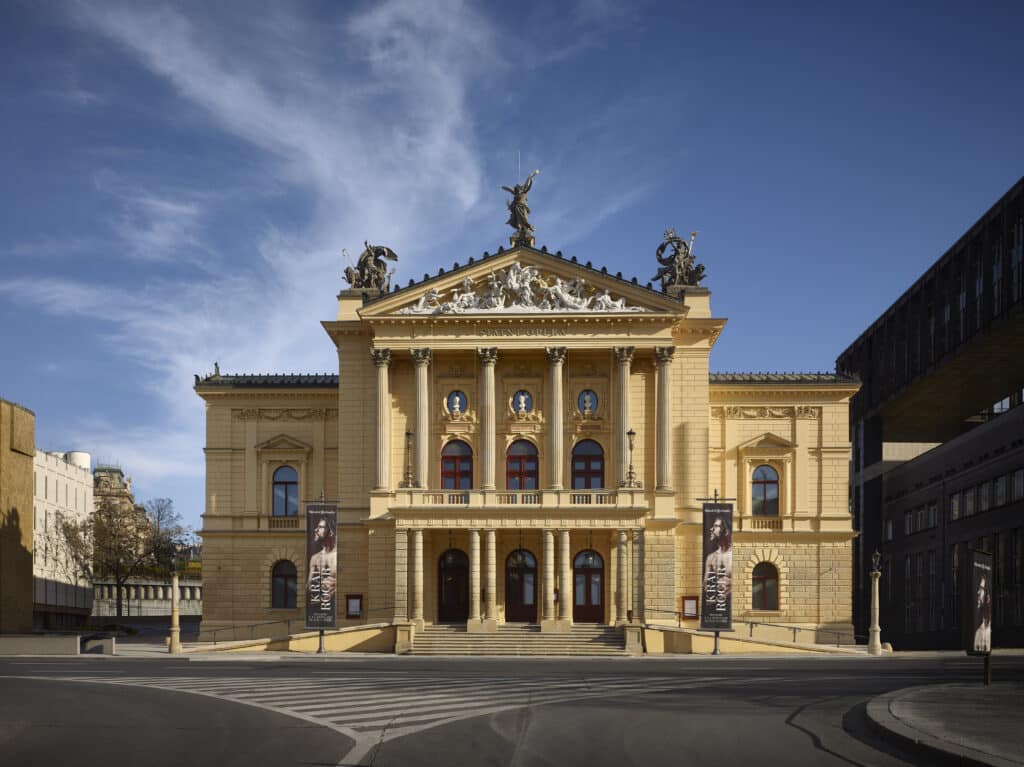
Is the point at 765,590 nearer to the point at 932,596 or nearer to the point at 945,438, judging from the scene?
the point at 932,596

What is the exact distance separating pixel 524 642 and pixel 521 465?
10.3 m

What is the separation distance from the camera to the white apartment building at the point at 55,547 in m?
97.1

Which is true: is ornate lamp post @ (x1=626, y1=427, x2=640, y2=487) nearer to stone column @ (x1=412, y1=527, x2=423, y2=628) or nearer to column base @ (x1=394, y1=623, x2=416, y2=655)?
stone column @ (x1=412, y1=527, x2=423, y2=628)

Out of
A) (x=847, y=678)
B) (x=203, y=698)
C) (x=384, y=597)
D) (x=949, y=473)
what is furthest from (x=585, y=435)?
(x=203, y=698)

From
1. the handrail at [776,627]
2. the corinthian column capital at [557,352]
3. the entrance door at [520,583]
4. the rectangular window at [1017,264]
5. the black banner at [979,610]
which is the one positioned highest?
the rectangular window at [1017,264]

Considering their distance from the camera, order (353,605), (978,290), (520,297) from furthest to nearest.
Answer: (978,290), (353,605), (520,297)

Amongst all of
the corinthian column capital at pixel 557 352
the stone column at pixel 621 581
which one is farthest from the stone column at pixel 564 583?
the corinthian column capital at pixel 557 352

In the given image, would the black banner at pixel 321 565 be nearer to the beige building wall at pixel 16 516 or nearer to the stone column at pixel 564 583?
the stone column at pixel 564 583

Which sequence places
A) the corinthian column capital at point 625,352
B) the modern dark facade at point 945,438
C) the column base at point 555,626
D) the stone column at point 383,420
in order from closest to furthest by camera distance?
the column base at point 555,626 < the corinthian column capital at point 625,352 < the stone column at point 383,420 < the modern dark facade at point 945,438

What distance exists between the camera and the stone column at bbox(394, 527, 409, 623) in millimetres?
57500

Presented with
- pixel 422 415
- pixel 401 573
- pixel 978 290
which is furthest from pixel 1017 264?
pixel 401 573

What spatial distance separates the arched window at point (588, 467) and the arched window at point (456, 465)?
5173 mm

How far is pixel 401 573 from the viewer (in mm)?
57812

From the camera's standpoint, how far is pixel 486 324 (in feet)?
199
